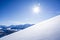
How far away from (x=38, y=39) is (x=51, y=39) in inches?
15.2

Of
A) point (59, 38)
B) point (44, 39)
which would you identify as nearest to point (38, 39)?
point (44, 39)

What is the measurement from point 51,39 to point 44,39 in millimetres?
196

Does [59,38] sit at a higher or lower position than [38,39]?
lower

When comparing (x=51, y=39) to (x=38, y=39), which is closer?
(x=51, y=39)

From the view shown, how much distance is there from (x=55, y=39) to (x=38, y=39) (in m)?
0.50

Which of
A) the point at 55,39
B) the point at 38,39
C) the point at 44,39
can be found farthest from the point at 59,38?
the point at 38,39

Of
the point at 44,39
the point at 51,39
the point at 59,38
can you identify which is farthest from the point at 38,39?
the point at 59,38

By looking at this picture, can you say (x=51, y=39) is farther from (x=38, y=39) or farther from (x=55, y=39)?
(x=38, y=39)

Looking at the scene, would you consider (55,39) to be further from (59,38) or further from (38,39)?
(38,39)

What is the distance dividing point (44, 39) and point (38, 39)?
190 mm

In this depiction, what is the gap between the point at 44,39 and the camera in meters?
2.34

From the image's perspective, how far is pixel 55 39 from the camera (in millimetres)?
2141

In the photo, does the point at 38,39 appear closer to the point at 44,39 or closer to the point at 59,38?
the point at 44,39

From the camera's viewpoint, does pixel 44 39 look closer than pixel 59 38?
No
